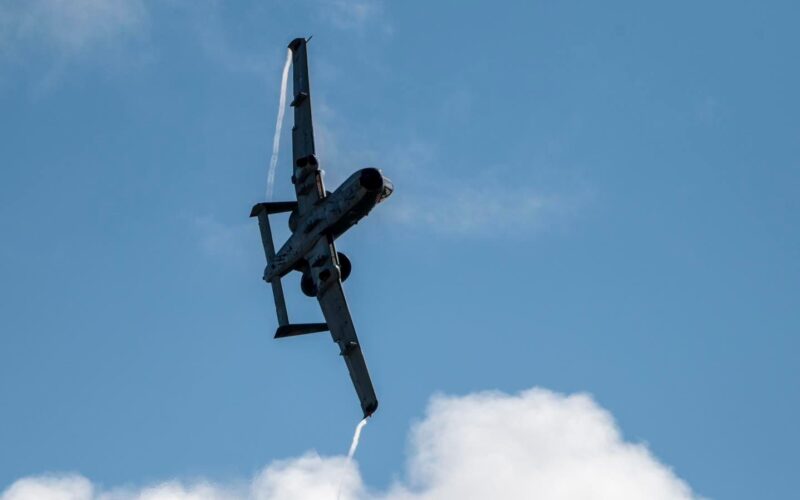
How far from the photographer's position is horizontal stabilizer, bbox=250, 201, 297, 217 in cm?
7831

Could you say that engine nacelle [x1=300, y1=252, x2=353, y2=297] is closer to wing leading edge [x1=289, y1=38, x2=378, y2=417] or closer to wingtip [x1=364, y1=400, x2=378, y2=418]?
wing leading edge [x1=289, y1=38, x2=378, y2=417]

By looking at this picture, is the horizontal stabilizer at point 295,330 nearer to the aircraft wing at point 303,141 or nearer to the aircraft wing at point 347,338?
the aircraft wing at point 347,338

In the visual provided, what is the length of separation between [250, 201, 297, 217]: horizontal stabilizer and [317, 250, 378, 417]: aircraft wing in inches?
214

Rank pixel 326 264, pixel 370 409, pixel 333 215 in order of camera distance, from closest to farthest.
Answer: pixel 370 409 → pixel 333 215 → pixel 326 264

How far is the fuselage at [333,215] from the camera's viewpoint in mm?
71812

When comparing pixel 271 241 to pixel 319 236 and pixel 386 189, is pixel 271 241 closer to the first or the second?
pixel 319 236

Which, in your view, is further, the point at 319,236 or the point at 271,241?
the point at 271,241

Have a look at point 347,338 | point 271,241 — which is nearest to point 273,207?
point 271,241

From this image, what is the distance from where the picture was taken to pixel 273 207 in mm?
79000

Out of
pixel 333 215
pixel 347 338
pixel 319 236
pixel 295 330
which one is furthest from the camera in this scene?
pixel 295 330

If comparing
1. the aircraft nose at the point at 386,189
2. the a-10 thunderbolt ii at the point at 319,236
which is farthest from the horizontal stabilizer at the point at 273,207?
the aircraft nose at the point at 386,189

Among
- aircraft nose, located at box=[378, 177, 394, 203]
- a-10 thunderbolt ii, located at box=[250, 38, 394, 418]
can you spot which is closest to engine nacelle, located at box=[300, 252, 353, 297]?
a-10 thunderbolt ii, located at box=[250, 38, 394, 418]

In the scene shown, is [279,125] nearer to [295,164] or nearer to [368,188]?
[295,164]

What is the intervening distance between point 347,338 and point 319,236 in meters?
5.31
